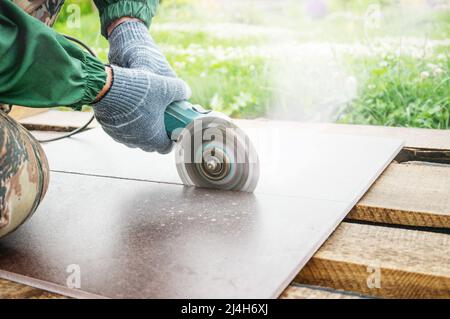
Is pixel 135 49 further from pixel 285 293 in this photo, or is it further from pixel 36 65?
pixel 285 293

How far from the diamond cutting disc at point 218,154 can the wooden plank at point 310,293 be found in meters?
0.43

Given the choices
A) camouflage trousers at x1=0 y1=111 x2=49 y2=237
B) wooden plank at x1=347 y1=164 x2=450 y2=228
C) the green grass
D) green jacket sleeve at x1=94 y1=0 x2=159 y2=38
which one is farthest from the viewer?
the green grass

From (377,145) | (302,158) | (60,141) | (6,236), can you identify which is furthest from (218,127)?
(60,141)

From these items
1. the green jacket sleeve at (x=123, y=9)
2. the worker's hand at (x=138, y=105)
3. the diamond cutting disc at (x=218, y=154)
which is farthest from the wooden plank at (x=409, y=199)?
the green jacket sleeve at (x=123, y=9)

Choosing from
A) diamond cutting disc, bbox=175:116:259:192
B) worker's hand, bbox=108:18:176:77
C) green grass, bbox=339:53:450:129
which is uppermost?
green grass, bbox=339:53:450:129

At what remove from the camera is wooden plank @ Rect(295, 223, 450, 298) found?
3.00ft

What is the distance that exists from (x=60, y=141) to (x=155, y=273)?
115 cm

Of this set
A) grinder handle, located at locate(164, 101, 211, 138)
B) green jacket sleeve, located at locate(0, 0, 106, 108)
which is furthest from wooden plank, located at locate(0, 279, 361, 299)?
grinder handle, located at locate(164, 101, 211, 138)

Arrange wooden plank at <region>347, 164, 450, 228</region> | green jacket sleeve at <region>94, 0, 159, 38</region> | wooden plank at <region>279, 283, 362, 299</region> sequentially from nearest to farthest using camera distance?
wooden plank at <region>279, 283, 362, 299</region> → wooden plank at <region>347, 164, 450, 228</region> → green jacket sleeve at <region>94, 0, 159, 38</region>

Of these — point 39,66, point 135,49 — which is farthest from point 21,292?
point 135,49

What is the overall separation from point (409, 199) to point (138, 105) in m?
0.63

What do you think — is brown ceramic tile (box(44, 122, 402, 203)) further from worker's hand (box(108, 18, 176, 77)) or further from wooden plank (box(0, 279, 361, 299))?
wooden plank (box(0, 279, 361, 299))

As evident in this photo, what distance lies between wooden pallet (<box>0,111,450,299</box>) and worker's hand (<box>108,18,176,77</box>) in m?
0.59

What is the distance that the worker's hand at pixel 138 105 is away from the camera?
1.24m
